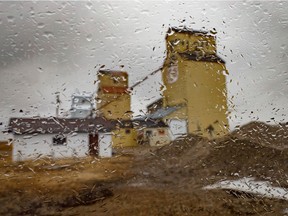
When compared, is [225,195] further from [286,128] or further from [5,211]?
[5,211]

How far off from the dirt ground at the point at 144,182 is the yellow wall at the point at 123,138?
9 centimetres

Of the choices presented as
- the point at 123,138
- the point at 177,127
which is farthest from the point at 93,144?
the point at 177,127

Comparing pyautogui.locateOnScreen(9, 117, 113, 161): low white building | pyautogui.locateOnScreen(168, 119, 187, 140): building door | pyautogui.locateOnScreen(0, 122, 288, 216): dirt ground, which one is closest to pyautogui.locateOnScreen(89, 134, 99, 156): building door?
pyautogui.locateOnScreen(9, 117, 113, 161): low white building

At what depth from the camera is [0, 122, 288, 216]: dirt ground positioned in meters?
3.14

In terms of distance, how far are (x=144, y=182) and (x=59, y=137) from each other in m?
1.27

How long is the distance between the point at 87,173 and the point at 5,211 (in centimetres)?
95

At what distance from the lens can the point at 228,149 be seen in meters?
4.37

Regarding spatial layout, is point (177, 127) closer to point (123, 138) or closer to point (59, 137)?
point (123, 138)

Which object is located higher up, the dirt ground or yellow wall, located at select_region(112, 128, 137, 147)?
yellow wall, located at select_region(112, 128, 137, 147)

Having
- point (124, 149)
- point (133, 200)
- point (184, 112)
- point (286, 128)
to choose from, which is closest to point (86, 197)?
point (133, 200)

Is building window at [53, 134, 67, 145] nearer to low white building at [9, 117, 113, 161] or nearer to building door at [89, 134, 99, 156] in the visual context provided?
low white building at [9, 117, 113, 161]

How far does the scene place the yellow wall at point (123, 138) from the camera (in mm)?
3045

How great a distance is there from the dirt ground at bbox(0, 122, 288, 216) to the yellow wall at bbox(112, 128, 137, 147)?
3.4 inches

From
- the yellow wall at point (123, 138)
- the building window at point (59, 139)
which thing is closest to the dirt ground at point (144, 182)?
the yellow wall at point (123, 138)
